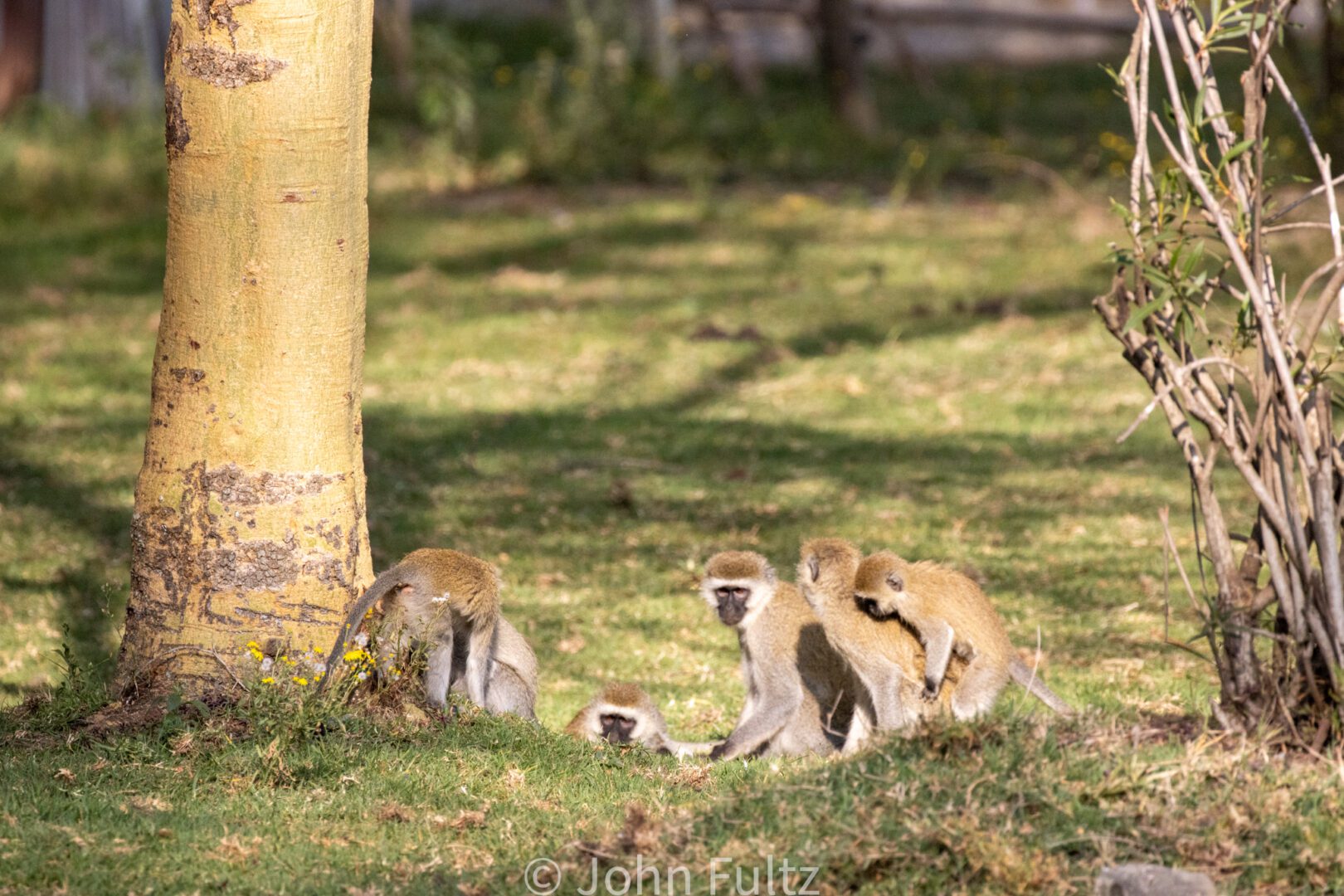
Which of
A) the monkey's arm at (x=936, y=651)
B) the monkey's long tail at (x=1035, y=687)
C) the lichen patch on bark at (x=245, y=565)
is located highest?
the lichen patch on bark at (x=245, y=565)

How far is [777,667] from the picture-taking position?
5.96m

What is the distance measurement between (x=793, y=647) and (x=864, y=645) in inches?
16.2

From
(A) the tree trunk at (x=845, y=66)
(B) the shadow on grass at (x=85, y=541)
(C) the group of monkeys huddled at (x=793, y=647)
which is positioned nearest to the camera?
(C) the group of monkeys huddled at (x=793, y=647)

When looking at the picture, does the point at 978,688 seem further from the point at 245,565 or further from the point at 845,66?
the point at 845,66

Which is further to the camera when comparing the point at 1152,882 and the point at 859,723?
the point at 859,723

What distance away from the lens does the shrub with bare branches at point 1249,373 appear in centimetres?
452

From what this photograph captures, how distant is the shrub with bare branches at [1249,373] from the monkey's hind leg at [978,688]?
35.5 inches

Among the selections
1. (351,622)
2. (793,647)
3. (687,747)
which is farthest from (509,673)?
(793,647)

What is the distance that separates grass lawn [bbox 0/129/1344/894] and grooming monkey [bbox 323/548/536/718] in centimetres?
30

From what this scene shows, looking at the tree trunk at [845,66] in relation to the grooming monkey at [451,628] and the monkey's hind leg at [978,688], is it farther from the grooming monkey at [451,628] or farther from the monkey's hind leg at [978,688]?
the monkey's hind leg at [978,688]

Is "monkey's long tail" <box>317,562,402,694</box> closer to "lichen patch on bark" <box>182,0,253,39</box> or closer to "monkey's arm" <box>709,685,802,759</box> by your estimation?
"monkey's arm" <box>709,685,802,759</box>

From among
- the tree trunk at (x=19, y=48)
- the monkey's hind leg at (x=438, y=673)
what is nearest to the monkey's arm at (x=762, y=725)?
the monkey's hind leg at (x=438, y=673)

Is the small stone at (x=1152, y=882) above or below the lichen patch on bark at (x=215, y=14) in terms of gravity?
below

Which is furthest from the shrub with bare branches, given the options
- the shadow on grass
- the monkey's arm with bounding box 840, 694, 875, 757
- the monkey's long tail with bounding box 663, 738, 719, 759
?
the shadow on grass
